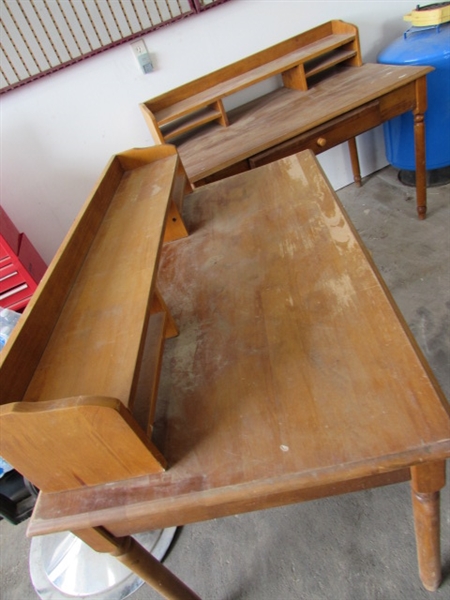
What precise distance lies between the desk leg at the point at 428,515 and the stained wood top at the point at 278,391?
0.31 feet

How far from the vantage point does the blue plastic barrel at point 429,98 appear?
195 centimetres

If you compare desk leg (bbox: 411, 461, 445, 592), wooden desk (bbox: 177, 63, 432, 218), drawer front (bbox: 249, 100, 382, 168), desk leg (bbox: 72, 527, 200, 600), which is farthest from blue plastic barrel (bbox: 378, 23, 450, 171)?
desk leg (bbox: 72, 527, 200, 600)

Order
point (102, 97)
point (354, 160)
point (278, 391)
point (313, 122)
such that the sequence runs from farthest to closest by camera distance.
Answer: point (354, 160), point (102, 97), point (313, 122), point (278, 391)

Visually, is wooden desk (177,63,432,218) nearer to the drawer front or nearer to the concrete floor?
the drawer front

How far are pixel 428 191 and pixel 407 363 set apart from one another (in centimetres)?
209

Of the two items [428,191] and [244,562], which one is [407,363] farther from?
[428,191]

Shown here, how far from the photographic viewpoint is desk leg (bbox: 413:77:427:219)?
180 centimetres

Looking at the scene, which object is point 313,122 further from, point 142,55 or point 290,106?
point 142,55

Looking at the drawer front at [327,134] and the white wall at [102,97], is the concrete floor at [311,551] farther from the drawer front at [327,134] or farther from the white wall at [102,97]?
the white wall at [102,97]

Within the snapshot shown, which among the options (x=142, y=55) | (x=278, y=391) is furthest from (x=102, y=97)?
(x=278, y=391)

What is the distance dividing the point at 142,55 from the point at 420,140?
4.59ft

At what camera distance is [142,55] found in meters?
1.92

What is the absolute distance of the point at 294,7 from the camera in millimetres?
2068

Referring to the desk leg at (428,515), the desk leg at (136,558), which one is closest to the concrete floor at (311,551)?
the desk leg at (428,515)
